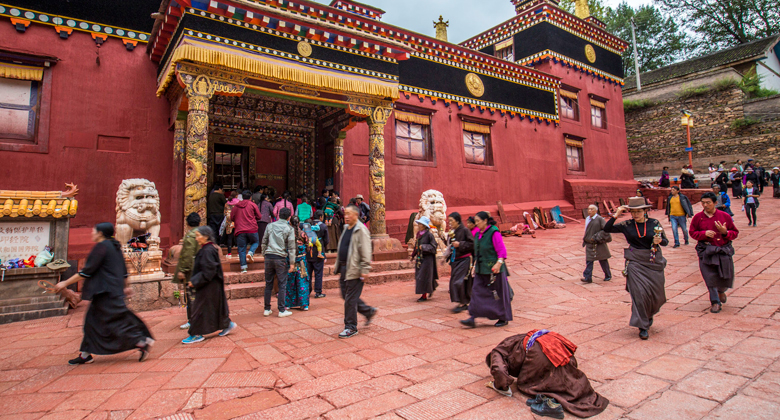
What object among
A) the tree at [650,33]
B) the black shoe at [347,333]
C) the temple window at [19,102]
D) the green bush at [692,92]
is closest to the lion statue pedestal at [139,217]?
the temple window at [19,102]

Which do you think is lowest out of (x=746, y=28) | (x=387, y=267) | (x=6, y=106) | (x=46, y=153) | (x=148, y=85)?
(x=387, y=267)

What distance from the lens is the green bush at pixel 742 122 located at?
2153cm

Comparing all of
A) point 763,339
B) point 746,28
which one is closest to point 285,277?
point 763,339

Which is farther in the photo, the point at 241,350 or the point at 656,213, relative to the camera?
the point at 656,213

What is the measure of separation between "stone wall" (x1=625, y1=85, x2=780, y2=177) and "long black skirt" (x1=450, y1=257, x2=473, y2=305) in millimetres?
23079

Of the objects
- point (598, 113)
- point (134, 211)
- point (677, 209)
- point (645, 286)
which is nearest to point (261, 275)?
point (134, 211)

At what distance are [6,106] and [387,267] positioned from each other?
7820 mm

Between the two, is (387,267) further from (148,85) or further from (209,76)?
(148,85)

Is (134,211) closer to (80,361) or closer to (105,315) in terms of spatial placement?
(105,315)

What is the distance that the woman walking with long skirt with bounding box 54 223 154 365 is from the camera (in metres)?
3.79

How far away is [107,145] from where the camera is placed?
8.24 metres

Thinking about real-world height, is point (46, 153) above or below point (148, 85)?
below

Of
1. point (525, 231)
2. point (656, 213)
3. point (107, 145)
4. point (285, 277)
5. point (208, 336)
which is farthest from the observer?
point (656, 213)

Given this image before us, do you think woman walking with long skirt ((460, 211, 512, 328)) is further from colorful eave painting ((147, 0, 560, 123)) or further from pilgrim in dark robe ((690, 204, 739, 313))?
colorful eave painting ((147, 0, 560, 123))
